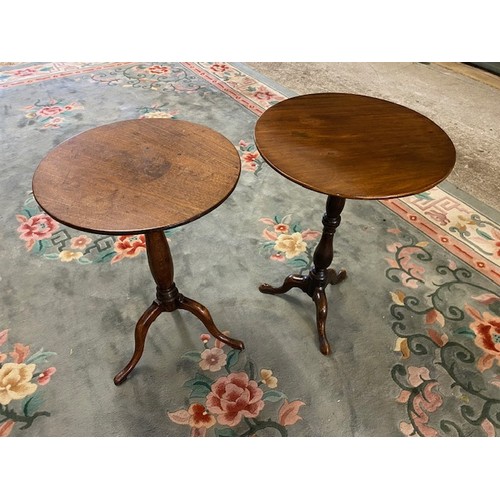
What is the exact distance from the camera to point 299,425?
107 centimetres

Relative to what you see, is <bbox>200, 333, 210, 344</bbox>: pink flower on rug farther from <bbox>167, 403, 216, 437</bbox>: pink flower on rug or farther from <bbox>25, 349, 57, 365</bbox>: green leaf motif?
<bbox>25, 349, 57, 365</bbox>: green leaf motif

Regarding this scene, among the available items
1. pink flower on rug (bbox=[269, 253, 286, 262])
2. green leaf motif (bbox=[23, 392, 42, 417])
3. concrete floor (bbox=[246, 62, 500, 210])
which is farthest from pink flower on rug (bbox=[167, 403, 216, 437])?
concrete floor (bbox=[246, 62, 500, 210])

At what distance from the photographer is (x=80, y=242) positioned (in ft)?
5.27

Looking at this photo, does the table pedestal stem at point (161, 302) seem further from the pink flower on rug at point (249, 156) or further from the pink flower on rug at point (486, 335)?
the pink flower on rug at point (249, 156)

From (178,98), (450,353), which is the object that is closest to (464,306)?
(450,353)

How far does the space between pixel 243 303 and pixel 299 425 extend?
18.5 inches

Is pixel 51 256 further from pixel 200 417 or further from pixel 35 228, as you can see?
pixel 200 417

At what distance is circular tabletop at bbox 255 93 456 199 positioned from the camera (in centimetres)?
84

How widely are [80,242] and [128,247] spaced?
0.21 metres

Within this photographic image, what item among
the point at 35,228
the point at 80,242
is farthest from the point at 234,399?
the point at 35,228

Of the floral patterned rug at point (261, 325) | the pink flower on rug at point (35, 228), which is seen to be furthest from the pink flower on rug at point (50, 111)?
the pink flower on rug at point (35, 228)

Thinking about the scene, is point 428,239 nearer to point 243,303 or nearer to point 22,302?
point 243,303

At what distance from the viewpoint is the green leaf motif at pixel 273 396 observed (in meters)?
1.12

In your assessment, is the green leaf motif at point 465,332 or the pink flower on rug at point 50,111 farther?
the pink flower on rug at point 50,111
